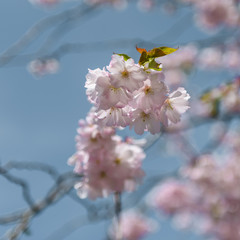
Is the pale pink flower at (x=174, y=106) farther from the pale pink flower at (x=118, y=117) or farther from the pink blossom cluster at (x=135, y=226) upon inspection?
the pink blossom cluster at (x=135, y=226)

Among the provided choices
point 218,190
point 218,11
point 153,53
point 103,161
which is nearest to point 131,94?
point 153,53

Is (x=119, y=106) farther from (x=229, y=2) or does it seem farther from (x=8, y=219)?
(x=229, y=2)

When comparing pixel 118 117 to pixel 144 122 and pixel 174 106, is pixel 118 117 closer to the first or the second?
pixel 144 122

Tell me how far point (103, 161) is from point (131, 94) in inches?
29.6

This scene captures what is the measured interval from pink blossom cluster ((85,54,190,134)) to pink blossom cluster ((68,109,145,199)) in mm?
507

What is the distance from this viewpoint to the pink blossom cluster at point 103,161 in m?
1.88

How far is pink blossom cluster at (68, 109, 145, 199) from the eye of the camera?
1881 millimetres

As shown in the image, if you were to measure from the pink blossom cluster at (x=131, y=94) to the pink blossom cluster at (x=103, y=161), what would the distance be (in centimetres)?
51

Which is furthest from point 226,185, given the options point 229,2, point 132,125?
point 132,125

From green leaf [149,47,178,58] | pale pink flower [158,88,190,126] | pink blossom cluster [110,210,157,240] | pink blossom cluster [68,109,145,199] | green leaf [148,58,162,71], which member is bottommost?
pink blossom cluster [110,210,157,240]

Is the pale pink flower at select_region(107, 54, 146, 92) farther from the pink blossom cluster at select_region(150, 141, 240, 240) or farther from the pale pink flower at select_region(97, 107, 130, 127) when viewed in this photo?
the pink blossom cluster at select_region(150, 141, 240, 240)

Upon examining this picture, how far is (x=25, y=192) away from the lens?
2.19 meters

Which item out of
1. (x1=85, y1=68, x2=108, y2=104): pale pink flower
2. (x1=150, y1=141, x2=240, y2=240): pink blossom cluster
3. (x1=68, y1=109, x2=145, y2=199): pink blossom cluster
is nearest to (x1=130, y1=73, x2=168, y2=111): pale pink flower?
(x1=85, y1=68, x2=108, y2=104): pale pink flower

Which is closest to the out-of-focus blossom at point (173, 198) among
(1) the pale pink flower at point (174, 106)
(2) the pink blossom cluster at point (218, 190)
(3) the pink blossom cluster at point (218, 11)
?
(2) the pink blossom cluster at point (218, 190)
